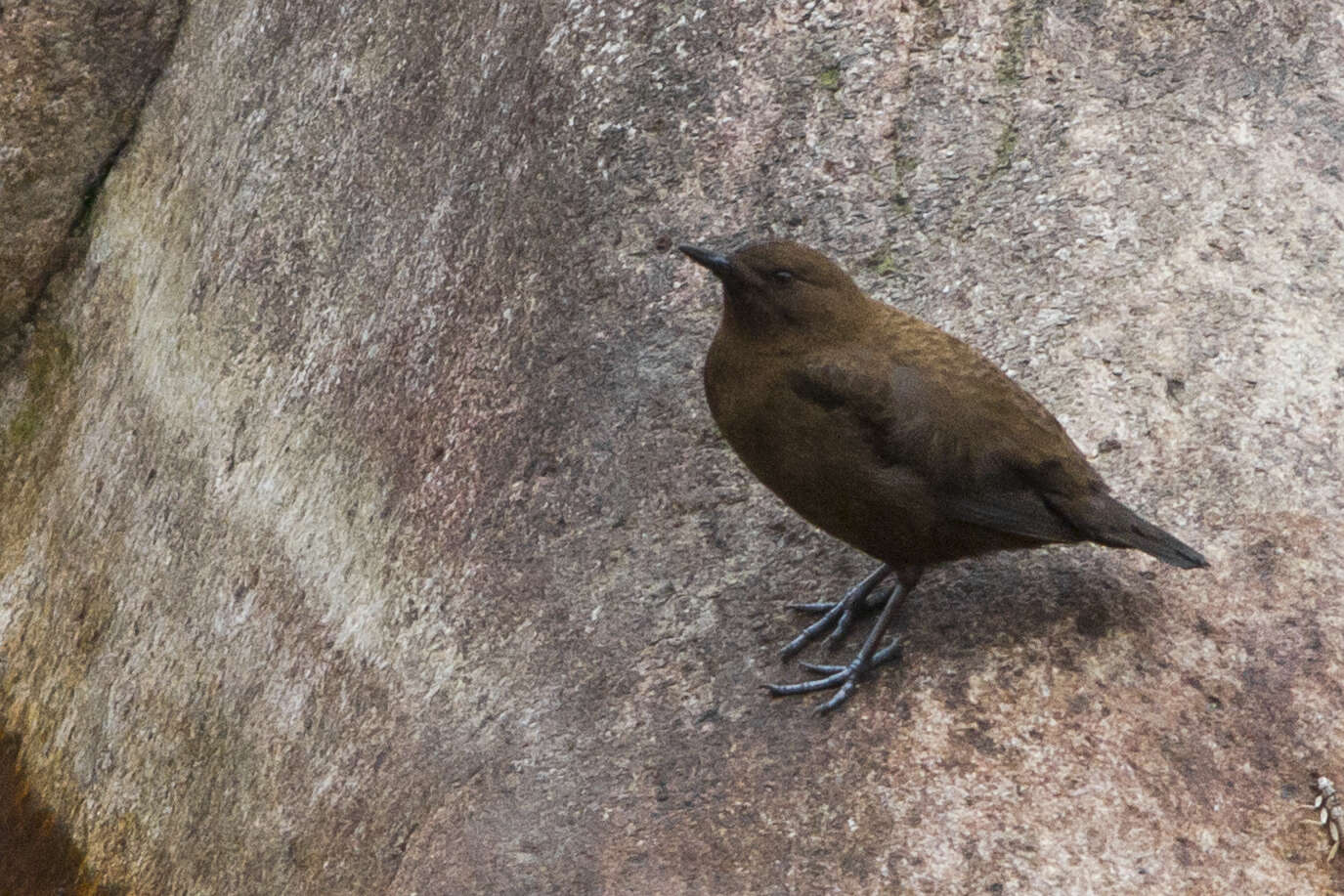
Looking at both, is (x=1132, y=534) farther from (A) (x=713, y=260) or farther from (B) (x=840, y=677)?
(A) (x=713, y=260)

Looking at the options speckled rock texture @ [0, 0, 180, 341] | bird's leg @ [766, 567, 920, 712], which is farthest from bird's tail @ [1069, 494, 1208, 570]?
speckled rock texture @ [0, 0, 180, 341]

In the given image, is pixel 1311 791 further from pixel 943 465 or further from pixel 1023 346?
pixel 1023 346

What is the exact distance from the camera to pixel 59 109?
23.1ft

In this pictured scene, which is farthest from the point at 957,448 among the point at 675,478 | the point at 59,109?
the point at 59,109

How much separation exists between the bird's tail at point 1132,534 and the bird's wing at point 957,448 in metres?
0.05

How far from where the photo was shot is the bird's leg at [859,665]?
3.51 metres

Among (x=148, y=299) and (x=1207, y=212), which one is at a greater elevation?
(x=1207, y=212)

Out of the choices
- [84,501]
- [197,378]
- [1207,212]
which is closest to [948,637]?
[1207,212]

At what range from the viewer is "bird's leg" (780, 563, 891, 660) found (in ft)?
12.1

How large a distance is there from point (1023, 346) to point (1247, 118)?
1129 mm

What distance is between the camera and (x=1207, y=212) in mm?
4379

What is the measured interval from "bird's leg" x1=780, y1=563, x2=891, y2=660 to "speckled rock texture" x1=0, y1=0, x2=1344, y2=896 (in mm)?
79

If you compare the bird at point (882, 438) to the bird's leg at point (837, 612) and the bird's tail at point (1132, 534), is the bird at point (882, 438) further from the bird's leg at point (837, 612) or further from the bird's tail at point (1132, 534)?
the bird's leg at point (837, 612)

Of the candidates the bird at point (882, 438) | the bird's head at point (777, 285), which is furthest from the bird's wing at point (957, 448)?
the bird's head at point (777, 285)
